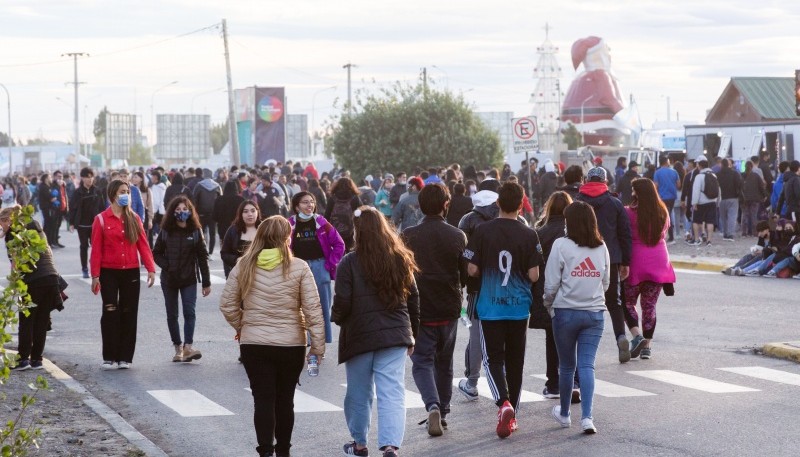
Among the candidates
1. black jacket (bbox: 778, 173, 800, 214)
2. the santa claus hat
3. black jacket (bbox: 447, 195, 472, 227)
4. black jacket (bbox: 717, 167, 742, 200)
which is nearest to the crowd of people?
black jacket (bbox: 447, 195, 472, 227)

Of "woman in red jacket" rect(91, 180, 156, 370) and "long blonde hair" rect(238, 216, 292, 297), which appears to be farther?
"woman in red jacket" rect(91, 180, 156, 370)

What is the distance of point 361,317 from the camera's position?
798 cm

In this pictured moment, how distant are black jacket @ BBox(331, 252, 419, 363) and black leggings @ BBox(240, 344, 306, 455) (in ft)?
1.19

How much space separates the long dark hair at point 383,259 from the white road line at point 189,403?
9.57ft

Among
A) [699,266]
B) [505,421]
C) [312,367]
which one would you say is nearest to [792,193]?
[699,266]

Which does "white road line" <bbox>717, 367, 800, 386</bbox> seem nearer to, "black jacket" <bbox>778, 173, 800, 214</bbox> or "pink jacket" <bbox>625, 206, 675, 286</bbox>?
"pink jacket" <bbox>625, 206, 675, 286</bbox>

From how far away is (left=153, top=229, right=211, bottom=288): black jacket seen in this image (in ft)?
42.9

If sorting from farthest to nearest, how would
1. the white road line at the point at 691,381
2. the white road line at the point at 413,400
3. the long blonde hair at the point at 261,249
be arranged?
the white road line at the point at 691,381, the white road line at the point at 413,400, the long blonde hair at the point at 261,249

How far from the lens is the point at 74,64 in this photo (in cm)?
10281

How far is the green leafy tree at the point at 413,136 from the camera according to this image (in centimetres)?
5381

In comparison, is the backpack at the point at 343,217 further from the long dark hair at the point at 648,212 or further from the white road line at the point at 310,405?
the white road line at the point at 310,405

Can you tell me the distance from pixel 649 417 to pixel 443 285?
1.91m

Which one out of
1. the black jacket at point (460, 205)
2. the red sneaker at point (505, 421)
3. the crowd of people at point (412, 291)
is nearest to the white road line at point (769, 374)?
the crowd of people at point (412, 291)

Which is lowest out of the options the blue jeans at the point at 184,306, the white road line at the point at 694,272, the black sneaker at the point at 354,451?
the white road line at the point at 694,272
